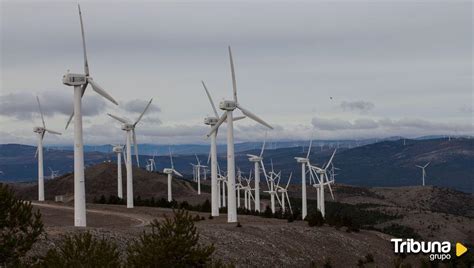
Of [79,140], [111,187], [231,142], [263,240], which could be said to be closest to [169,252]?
[79,140]

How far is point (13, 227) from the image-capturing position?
33062mm

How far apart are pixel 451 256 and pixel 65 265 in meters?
47.9

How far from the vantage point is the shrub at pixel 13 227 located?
31.3 meters

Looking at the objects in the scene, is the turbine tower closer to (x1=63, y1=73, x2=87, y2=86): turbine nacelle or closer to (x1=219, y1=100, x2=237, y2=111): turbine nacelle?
(x1=63, y1=73, x2=87, y2=86): turbine nacelle

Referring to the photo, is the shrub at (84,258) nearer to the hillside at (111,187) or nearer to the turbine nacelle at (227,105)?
the turbine nacelle at (227,105)

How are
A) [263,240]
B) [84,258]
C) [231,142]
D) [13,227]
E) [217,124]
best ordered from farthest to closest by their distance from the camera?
[217,124], [231,142], [263,240], [13,227], [84,258]

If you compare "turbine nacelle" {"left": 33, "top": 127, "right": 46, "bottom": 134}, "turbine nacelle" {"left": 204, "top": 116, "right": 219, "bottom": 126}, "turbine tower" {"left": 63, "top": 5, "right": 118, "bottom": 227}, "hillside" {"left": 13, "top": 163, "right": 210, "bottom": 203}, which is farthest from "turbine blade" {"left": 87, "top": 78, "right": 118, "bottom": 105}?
"hillside" {"left": 13, "top": 163, "right": 210, "bottom": 203}

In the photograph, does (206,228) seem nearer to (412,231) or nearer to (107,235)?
(107,235)

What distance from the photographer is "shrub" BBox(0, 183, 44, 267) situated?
103 feet

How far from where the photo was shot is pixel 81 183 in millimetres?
50625

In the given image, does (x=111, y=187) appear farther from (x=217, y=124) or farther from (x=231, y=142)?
(x=231, y=142)

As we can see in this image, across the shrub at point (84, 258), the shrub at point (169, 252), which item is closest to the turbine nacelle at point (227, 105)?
the shrub at point (169, 252)

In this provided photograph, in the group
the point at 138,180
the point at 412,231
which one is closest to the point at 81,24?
the point at 412,231

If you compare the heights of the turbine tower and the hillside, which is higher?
the turbine tower
